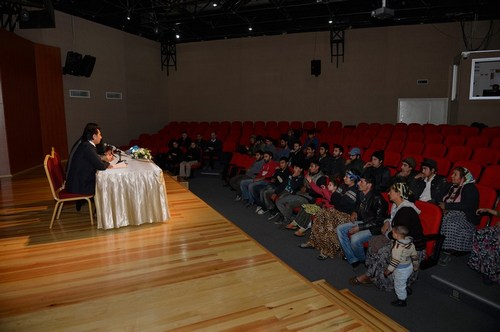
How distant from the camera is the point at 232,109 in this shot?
44.5ft

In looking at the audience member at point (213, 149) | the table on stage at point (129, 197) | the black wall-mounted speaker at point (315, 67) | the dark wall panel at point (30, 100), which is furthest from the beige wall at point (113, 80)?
the table on stage at point (129, 197)

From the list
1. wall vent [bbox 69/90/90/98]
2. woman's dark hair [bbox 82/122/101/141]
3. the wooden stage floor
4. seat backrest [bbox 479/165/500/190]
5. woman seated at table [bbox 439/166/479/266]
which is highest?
wall vent [bbox 69/90/90/98]

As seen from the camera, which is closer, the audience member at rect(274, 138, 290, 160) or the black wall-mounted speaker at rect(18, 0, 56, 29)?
the black wall-mounted speaker at rect(18, 0, 56, 29)

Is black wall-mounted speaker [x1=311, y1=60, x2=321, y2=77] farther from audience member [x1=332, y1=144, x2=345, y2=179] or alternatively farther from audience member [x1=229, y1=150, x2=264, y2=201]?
audience member [x1=332, y1=144, x2=345, y2=179]

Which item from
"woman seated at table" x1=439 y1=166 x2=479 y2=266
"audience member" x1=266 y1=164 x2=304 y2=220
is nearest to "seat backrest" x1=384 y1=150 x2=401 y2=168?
"audience member" x1=266 y1=164 x2=304 y2=220

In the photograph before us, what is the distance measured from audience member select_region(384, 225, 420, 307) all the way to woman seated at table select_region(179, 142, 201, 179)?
6.87m

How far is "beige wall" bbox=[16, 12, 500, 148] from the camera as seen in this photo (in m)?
10.6

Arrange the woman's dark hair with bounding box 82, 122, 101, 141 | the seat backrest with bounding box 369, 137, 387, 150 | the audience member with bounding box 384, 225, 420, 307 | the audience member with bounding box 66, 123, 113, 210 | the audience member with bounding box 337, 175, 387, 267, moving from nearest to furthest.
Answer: the audience member with bounding box 384, 225, 420, 307
the audience member with bounding box 337, 175, 387, 267
the audience member with bounding box 66, 123, 113, 210
the woman's dark hair with bounding box 82, 122, 101, 141
the seat backrest with bounding box 369, 137, 387, 150

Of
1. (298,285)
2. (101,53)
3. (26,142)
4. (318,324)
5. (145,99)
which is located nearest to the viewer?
(318,324)

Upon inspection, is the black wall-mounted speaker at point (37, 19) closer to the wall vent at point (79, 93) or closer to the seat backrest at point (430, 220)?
the wall vent at point (79, 93)

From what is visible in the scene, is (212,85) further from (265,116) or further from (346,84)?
(346,84)

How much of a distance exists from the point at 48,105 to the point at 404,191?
9.45m

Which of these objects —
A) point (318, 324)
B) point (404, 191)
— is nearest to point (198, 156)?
point (404, 191)

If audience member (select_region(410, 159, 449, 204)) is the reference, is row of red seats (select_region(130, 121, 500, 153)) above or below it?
above
